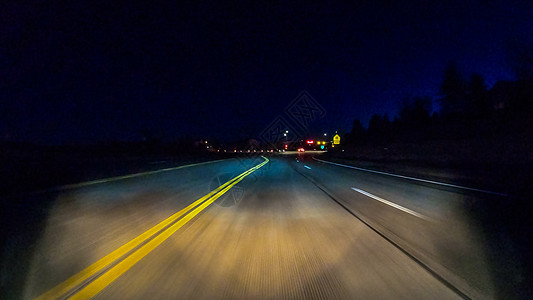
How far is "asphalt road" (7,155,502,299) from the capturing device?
3.84 meters

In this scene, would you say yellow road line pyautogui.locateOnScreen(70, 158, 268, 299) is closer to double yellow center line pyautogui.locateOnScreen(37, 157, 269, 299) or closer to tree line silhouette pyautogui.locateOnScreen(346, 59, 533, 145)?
double yellow center line pyautogui.locateOnScreen(37, 157, 269, 299)

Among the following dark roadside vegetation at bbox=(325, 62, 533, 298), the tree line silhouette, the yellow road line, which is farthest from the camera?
the tree line silhouette

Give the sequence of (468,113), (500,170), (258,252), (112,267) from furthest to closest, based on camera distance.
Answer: (468,113), (500,170), (258,252), (112,267)

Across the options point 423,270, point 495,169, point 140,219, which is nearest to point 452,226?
point 423,270

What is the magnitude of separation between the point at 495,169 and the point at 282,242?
1613 cm

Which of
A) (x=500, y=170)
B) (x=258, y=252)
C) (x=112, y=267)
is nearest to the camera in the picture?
(x=112, y=267)

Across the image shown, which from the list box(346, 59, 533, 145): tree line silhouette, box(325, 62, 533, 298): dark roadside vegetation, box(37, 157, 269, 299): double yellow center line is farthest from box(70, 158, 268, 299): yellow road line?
box(346, 59, 533, 145): tree line silhouette

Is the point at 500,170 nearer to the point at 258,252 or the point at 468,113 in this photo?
the point at 258,252

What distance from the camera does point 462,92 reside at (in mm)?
70125

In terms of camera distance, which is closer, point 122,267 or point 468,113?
point 122,267

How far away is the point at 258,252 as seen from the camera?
526cm

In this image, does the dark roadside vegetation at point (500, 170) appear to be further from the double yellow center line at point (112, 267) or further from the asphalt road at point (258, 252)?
the double yellow center line at point (112, 267)

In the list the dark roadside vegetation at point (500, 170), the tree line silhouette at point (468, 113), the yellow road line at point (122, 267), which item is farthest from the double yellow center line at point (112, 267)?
the tree line silhouette at point (468, 113)

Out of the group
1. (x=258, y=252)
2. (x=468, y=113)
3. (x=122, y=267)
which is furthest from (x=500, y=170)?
(x=468, y=113)
